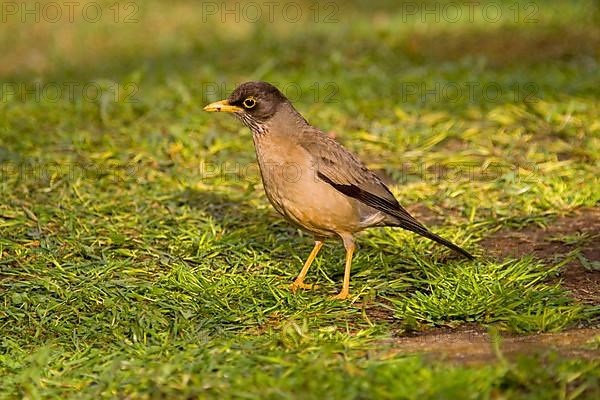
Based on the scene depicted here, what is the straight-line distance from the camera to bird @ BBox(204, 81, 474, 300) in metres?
6.13

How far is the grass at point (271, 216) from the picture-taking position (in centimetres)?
471

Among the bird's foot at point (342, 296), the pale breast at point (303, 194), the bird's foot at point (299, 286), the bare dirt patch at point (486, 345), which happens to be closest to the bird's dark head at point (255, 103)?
the pale breast at point (303, 194)

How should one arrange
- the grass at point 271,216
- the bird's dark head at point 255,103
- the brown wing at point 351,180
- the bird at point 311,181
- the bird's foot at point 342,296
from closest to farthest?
the grass at point 271,216
the bird's foot at point 342,296
the bird at point 311,181
the brown wing at point 351,180
the bird's dark head at point 255,103

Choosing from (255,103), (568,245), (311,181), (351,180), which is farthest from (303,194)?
(568,245)

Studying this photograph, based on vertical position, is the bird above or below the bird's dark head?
below

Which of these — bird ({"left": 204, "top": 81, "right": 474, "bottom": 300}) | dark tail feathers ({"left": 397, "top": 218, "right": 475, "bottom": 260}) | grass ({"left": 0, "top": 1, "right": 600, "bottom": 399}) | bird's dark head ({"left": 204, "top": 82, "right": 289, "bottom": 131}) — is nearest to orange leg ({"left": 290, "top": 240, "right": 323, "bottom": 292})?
bird ({"left": 204, "top": 81, "right": 474, "bottom": 300})

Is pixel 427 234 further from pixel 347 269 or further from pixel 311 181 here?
pixel 311 181

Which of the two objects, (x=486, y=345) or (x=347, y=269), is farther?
(x=347, y=269)

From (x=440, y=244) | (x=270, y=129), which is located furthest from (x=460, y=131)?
(x=270, y=129)

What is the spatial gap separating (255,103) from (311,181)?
2.43ft

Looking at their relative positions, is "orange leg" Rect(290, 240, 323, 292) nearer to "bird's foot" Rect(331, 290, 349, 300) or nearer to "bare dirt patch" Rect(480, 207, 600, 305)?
"bird's foot" Rect(331, 290, 349, 300)

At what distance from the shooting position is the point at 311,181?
6.17 m

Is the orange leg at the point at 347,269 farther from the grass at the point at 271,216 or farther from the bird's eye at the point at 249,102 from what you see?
the bird's eye at the point at 249,102

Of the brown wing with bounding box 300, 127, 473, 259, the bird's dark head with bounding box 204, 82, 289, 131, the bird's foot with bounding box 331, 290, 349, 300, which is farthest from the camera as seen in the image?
the bird's dark head with bounding box 204, 82, 289, 131
